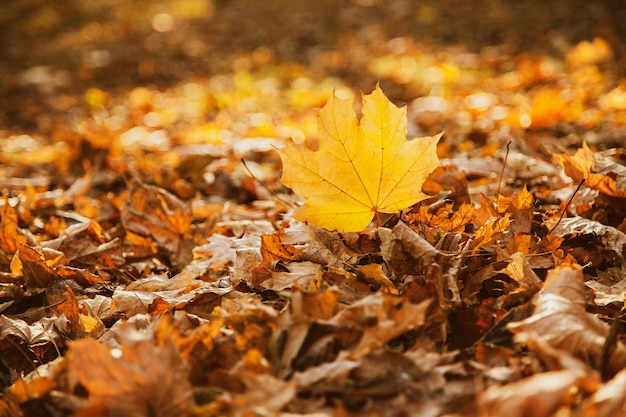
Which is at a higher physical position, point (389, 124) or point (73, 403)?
point (389, 124)

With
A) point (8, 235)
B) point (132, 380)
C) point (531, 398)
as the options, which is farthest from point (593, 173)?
point (8, 235)

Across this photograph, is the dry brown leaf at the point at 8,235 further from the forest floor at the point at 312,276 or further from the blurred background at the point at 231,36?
the blurred background at the point at 231,36

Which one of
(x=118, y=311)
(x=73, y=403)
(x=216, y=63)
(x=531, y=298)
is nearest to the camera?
(x=73, y=403)

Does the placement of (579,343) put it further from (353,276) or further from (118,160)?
(118,160)

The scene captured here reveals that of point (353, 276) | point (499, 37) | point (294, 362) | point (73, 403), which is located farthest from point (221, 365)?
point (499, 37)

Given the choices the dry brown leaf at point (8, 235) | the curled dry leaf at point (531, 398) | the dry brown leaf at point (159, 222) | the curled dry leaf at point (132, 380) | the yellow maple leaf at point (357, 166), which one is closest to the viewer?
the curled dry leaf at point (531, 398)

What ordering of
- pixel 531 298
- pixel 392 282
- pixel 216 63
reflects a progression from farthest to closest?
pixel 216 63, pixel 392 282, pixel 531 298

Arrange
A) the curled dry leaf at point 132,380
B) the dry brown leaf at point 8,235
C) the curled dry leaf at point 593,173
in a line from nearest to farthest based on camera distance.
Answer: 1. the curled dry leaf at point 132,380
2. the curled dry leaf at point 593,173
3. the dry brown leaf at point 8,235

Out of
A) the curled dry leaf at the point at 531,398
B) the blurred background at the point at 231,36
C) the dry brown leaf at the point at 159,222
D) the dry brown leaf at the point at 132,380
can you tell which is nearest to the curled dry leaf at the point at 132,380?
the dry brown leaf at the point at 132,380

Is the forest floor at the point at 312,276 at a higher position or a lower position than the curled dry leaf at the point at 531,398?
lower
